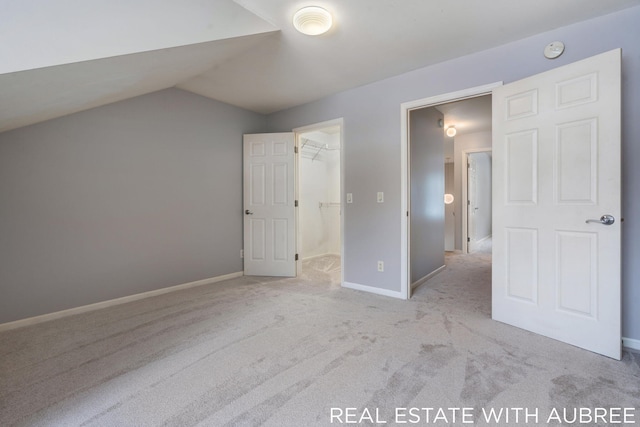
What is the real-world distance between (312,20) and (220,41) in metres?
0.70

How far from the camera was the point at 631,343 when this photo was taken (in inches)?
76.4

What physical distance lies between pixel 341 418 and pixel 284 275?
276cm

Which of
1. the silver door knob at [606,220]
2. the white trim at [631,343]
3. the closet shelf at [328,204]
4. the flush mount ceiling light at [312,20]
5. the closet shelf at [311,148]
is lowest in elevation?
the white trim at [631,343]

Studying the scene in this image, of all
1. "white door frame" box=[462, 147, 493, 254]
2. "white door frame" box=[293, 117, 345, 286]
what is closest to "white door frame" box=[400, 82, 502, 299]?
"white door frame" box=[293, 117, 345, 286]

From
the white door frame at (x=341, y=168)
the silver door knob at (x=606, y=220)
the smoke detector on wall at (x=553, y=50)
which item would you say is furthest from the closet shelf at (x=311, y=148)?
the silver door knob at (x=606, y=220)

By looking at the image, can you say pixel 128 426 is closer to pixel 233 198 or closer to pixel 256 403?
pixel 256 403

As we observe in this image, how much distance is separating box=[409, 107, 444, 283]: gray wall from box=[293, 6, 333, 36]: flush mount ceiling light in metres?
1.63

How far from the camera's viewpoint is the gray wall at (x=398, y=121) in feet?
6.41

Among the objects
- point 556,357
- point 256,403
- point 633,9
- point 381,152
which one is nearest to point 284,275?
point 381,152

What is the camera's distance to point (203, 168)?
365 centimetres

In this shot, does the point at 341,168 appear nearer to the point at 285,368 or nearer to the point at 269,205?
the point at 269,205

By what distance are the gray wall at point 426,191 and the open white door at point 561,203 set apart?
1.12m

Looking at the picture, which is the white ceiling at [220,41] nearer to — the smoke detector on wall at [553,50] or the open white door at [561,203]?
the smoke detector on wall at [553,50]

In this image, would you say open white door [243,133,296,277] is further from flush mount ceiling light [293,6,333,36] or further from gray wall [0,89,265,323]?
flush mount ceiling light [293,6,333,36]
